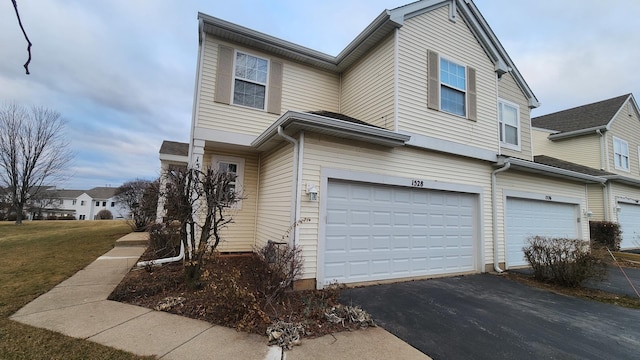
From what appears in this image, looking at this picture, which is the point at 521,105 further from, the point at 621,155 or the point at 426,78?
the point at 621,155

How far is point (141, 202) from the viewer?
941cm

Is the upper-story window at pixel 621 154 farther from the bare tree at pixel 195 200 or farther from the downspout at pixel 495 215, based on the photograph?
the bare tree at pixel 195 200

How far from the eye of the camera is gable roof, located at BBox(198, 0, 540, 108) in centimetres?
734

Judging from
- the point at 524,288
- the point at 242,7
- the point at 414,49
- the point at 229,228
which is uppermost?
the point at 242,7

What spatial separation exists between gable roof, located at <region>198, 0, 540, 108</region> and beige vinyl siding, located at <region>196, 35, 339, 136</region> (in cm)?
25

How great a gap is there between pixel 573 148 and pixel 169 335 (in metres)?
20.8

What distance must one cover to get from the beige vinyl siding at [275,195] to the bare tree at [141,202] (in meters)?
2.79

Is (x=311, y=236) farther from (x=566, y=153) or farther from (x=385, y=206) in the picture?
(x=566, y=153)

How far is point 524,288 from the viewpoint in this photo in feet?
22.0

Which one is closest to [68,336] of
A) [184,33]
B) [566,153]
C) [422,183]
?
[422,183]

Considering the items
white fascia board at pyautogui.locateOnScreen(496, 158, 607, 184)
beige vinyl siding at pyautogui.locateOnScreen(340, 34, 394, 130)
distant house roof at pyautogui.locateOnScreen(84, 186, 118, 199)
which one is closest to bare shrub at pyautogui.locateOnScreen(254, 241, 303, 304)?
beige vinyl siding at pyautogui.locateOnScreen(340, 34, 394, 130)

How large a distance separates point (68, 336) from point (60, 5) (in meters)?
3.99

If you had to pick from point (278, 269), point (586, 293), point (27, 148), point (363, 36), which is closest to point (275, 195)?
point (278, 269)

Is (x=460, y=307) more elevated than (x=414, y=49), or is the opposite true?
(x=414, y=49)
